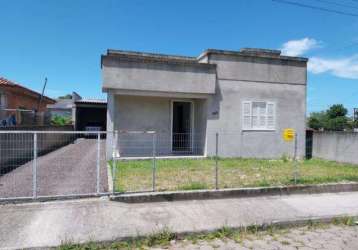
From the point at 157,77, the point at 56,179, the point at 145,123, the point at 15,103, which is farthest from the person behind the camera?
the point at 15,103

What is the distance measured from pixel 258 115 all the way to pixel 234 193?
23.8 ft

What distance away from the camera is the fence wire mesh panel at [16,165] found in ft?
22.8

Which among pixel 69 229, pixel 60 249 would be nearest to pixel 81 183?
pixel 69 229

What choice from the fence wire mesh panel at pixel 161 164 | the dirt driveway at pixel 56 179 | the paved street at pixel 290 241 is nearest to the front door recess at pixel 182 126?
the fence wire mesh panel at pixel 161 164

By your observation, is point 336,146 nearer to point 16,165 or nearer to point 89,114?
point 16,165

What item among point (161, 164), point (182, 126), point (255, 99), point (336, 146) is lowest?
point (161, 164)

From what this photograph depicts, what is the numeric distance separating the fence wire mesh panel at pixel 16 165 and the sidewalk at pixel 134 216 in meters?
1.17

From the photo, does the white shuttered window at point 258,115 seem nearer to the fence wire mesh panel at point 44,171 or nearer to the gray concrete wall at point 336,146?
the gray concrete wall at point 336,146

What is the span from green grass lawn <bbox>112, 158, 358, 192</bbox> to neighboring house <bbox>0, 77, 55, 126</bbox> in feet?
23.2

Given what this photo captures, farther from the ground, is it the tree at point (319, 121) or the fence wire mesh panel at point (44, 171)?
the tree at point (319, 121)

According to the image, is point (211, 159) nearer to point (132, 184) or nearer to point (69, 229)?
point (132, 184)

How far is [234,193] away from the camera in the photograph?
278 inches

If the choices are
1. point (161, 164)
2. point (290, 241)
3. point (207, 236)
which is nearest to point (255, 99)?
point (161, 164)

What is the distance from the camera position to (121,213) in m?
5.75
